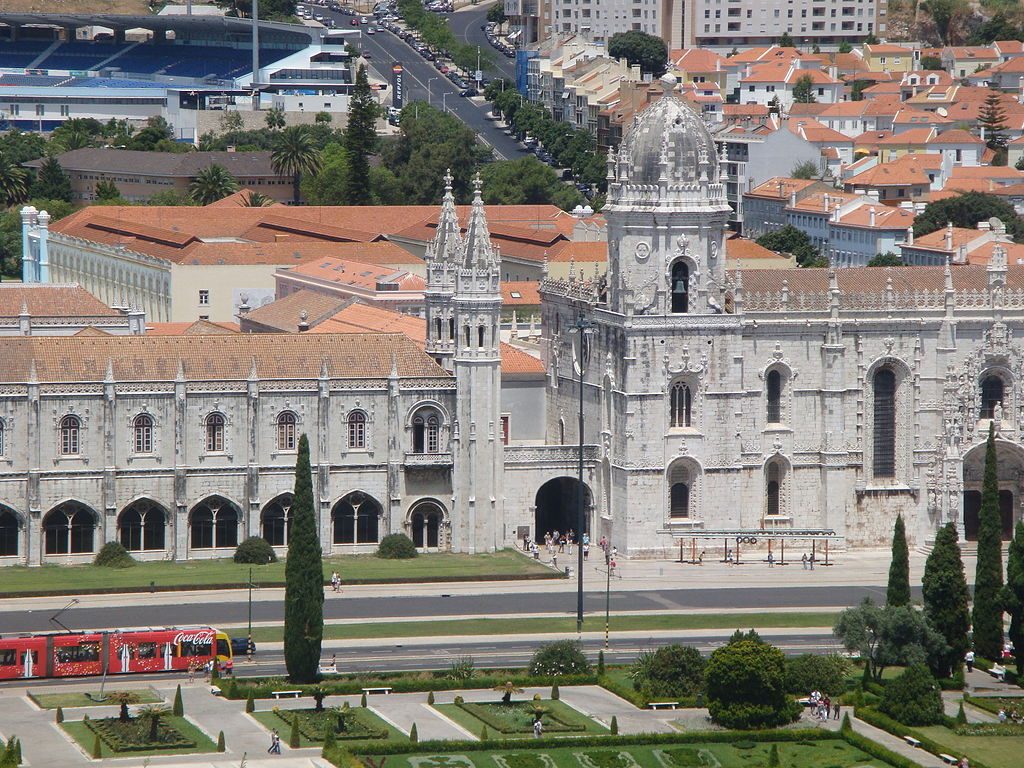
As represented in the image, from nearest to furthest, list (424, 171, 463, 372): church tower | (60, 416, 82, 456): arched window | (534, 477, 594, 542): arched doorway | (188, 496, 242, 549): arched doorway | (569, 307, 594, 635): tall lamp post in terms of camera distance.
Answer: (569, 307, 594, 635): tall lamp post
(60, 416, 82, 456): arched window
(188, 496, 242, 549): arched doorway
(424, 171, 463, 372): church tower
(534, 477, 594, 542): arched doorway

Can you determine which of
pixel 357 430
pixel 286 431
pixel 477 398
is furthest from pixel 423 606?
pixel 477 398

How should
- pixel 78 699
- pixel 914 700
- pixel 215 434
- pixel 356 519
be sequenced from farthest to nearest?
pixel 356 519 < pixel 215 434 < pixel 78 699 < pixel 914 700

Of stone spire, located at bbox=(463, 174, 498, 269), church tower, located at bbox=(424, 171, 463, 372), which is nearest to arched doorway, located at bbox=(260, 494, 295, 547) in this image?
church tower, located at bbox=(424, 171, 463, 372)

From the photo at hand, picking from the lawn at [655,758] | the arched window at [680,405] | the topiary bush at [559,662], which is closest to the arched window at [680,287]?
the arched window at [680,405]

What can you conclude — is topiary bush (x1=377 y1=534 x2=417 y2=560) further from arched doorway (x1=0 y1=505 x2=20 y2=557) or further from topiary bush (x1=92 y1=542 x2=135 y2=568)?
arched doorway (x1=0 y1=505 x2=20 y2=557)

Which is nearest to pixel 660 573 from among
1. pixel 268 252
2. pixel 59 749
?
pixel 59 749

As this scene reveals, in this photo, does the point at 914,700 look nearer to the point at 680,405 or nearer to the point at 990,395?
the point at 680,405
